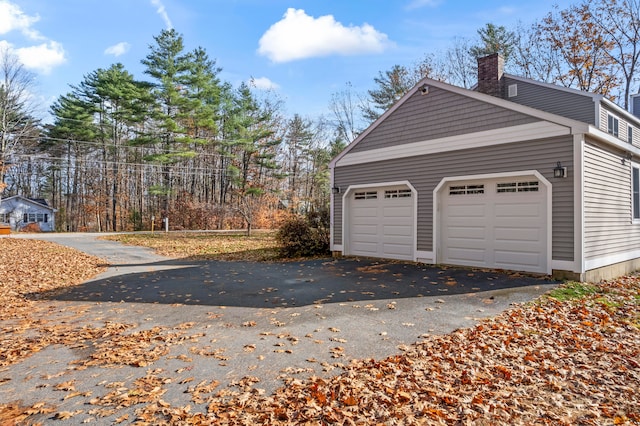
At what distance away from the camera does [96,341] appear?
14.2ft

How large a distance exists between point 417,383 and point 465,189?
22.3 feet

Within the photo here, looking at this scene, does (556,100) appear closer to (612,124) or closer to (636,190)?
(612,124)

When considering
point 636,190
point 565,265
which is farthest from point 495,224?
point 636,190

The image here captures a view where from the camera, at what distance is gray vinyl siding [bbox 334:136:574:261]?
287 inches

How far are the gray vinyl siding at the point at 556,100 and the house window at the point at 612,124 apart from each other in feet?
2.47

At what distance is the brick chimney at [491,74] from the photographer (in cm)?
1112

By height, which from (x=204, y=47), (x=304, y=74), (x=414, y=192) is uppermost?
(x=204, y=47)

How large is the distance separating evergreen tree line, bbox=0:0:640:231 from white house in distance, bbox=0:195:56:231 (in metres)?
1.11

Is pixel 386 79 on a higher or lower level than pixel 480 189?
higher

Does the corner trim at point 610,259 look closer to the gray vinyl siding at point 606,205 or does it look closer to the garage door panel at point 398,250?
the gray vinyl siding at point 606,205

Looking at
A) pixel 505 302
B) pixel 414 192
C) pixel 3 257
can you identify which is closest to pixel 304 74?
pixel 414 192

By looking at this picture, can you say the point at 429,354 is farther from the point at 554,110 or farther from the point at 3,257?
the point at 3,257

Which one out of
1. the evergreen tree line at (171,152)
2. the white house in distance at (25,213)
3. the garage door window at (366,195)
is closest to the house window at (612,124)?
the garage door window at (366,195)

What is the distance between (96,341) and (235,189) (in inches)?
1098
